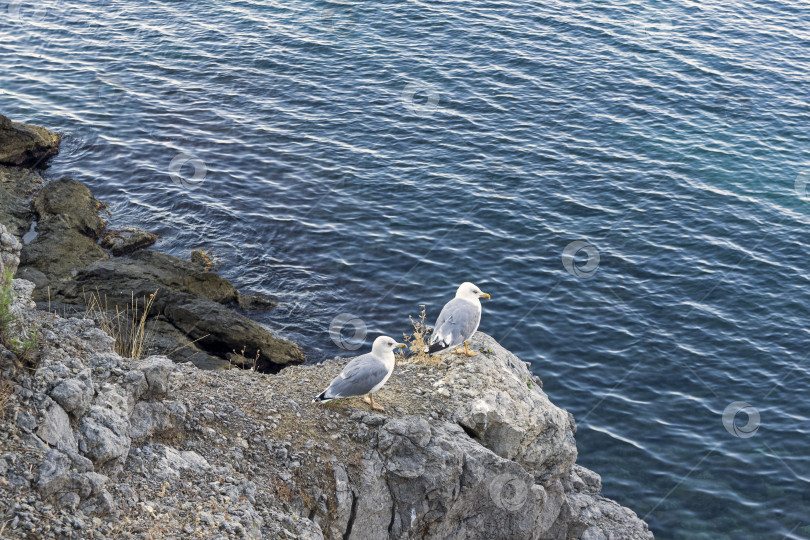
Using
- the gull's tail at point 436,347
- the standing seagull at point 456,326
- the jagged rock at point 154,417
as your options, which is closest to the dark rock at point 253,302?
the standing seagull at point 456,326

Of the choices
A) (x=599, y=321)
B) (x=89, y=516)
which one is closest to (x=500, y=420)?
(x=89, y=516)

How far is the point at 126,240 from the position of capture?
2488cm

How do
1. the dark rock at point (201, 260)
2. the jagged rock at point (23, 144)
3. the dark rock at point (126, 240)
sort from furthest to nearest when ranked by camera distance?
1. the jagged rock at point (23, 144)
2. the dark rock at point (126, 240)
3. the dark rock at point (201, 260)

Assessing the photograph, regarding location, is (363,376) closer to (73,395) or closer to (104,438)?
(104,438)

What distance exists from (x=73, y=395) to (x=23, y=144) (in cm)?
2386

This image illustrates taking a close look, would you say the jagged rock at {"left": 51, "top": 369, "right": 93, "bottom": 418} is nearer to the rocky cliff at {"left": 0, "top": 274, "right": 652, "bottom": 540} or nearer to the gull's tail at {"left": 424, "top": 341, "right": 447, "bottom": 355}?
the rocky cliff at {"left": 0, "top": 274, "right": 652, "bottom": 540}

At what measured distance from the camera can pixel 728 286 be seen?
76.4ft

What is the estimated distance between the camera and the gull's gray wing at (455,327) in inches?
563

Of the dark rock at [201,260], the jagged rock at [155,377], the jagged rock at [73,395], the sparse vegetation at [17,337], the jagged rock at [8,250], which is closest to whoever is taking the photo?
the jagged rock at [73,395]

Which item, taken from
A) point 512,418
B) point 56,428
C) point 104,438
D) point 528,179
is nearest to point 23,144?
point 528,179

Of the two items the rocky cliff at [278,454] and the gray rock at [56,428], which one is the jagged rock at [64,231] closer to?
the rocky cliff at [278,454]

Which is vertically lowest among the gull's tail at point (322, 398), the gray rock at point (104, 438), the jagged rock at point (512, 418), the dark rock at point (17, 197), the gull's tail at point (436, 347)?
the dark rock at point (17, 197)

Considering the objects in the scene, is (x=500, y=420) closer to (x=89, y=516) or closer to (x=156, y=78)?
(x=89, y=516)

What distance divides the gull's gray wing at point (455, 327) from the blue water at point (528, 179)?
19.8 ft
